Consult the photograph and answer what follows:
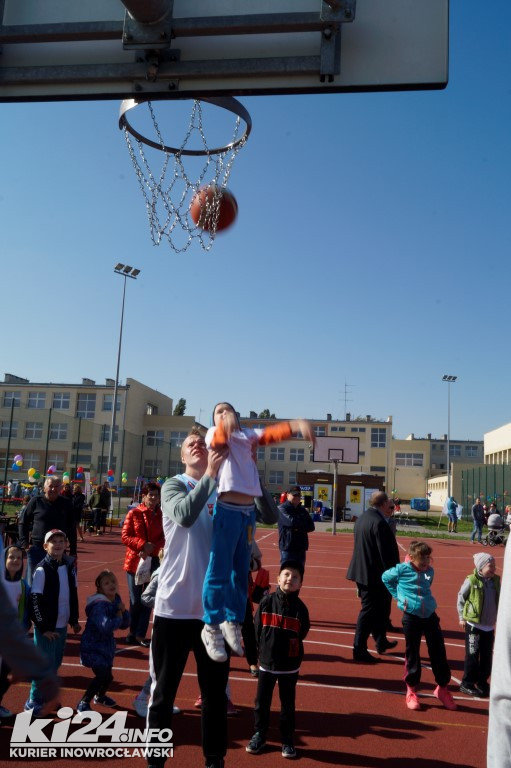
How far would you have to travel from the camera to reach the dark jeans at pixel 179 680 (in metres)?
3.64

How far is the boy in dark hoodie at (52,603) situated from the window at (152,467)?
37.4m

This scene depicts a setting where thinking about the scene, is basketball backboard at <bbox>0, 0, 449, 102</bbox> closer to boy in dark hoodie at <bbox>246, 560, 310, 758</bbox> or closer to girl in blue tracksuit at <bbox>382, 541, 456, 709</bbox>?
boy in dark hoodie at <bbox>246, 560, 310, 758</bbox>

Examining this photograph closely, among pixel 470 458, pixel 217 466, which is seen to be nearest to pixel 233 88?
pixel 217 466

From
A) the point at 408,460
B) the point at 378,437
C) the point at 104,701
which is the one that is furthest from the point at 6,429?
the point at 408,460

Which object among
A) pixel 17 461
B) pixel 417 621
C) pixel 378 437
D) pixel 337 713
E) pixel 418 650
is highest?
pixel 378 437

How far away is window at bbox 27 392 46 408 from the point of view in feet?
201

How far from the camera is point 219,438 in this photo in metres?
3.74

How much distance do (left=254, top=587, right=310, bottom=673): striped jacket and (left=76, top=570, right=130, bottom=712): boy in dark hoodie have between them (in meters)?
1.29

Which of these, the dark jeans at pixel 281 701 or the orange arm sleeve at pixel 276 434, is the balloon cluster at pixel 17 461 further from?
the orange arm sleeve at pixel 276 434

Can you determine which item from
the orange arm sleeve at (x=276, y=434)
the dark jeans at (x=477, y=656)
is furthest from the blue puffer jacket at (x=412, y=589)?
the orange arm sleeve at (x=276, y=434)

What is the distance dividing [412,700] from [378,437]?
61.8 metres

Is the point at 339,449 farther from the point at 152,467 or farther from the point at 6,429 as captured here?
the point at 152,467

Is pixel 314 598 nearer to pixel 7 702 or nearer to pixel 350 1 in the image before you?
pixel 7 702

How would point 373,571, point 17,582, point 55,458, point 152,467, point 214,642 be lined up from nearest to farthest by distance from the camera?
point 214,642, point 17,582, point 373,571, point 55,458, point 152,467
